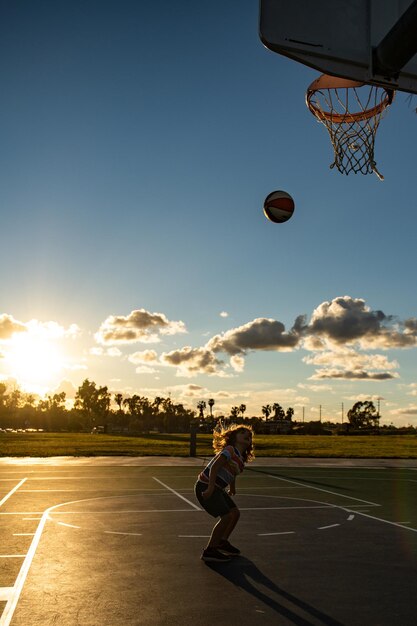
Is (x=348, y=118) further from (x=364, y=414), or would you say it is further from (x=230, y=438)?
(x=364, y=414)

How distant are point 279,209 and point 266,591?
636cm

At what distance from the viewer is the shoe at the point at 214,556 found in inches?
313

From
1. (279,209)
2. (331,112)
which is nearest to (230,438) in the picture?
(279,209)

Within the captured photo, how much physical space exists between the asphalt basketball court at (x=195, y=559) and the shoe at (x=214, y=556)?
4.3 inches

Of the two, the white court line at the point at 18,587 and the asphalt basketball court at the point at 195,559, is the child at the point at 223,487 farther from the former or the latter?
the white court line at the point at 18,587

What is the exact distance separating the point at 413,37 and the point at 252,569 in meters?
5.92

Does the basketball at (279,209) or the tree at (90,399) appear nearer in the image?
the basketball at (279,209)

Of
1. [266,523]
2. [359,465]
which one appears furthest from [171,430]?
[266,523]

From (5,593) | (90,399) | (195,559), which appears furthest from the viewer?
(90,399)

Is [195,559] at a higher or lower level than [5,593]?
higher

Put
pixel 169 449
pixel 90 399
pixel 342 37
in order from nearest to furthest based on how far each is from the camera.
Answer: pixel 342 37, pixel 169 449, pixel 90 399

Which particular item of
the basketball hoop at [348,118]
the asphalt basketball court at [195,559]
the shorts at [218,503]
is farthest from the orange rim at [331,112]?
the asphalt basketball court at [195,559]

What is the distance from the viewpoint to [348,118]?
10039mm

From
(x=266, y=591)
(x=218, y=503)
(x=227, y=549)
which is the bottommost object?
(x=266, y=591)
